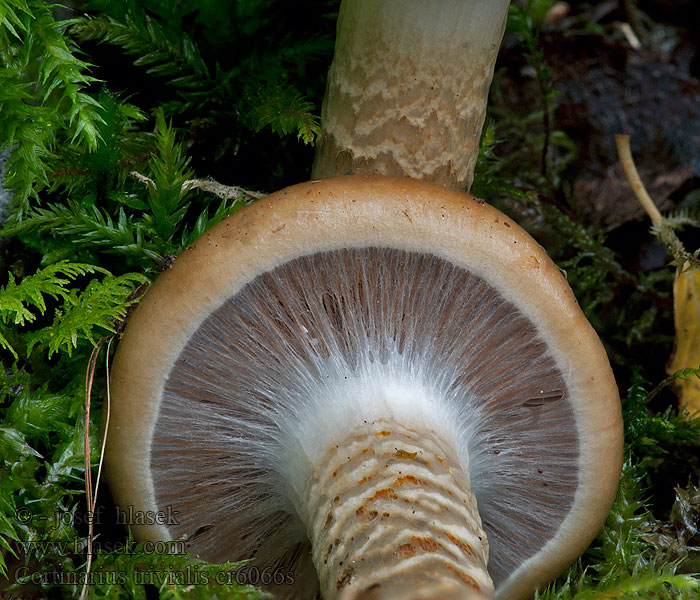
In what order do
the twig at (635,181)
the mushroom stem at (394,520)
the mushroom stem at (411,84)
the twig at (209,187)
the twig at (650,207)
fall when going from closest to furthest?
1. the mushroom stem at (394,520)
2. the mushroom stem at (411,84)
3. the twig at (209,187)
4. the twig at (650,207)
5. the twig at (635,181)

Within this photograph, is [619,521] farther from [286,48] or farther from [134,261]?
[286,48]

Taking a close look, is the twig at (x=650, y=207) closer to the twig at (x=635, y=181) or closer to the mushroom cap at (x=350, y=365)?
the twig at (x=635, y=181)

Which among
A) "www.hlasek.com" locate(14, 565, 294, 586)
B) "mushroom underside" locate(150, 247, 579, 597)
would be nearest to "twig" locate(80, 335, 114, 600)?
"www.hlasek.com" locate(14, 565, 294, 586)

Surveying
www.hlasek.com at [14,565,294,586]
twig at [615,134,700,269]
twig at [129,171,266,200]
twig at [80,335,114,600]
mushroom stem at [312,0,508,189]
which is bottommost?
www.hlasek.com at [14,565,294,586]

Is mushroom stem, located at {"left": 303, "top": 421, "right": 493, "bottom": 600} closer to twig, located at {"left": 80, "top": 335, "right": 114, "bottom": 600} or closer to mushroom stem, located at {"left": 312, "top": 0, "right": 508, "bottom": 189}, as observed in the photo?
twig, located at {"left": 80, "top": 335, "right": 114, "bottom": 600}

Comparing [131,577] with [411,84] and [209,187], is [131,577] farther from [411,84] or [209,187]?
[411,84]

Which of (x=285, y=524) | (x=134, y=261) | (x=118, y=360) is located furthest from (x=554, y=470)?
(x=134, y=261)

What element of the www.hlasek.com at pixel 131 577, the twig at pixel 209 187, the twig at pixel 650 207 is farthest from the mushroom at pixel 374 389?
the twig at pixel 650 207
